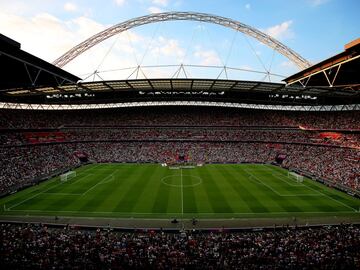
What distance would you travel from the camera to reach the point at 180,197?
3300 centimetres

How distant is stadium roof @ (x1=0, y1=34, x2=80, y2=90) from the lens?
18062mm

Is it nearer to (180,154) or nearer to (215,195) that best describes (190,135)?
(180,154)

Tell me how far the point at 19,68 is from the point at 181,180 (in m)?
28.0

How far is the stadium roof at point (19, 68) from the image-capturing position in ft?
59.3

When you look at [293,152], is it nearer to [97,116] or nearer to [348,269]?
[348,269]

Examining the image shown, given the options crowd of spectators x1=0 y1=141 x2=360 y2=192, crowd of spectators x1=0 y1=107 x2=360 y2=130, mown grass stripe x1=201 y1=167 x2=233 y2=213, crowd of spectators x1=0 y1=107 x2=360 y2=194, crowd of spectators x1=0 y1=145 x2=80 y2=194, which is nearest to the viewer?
mown grass stripe x1=201 y1=167 x2=233 y2=213

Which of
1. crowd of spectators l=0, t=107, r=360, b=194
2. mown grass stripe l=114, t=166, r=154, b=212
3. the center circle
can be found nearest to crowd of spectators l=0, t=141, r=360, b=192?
crowd of spectators l=0, t=107, r=360, b=194

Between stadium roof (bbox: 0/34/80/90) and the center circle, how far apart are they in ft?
69.2

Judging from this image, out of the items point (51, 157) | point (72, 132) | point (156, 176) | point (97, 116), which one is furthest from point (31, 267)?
point (97, 116)

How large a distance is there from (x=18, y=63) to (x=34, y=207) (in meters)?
17.3

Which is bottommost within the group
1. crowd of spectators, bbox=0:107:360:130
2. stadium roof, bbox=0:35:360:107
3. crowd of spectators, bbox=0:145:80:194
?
crowd of spectators, bbox=0:145:80:194

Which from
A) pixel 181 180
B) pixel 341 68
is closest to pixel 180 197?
pixel 181 180

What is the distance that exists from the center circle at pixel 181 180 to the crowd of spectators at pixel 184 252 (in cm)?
1989

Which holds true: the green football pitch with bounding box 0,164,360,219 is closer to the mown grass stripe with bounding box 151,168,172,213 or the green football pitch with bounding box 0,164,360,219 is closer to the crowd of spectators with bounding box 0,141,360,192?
the mown grass stripe with bounding box 151,168,172,213
